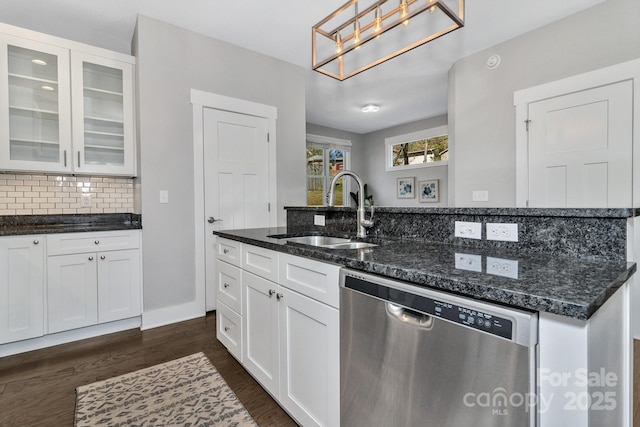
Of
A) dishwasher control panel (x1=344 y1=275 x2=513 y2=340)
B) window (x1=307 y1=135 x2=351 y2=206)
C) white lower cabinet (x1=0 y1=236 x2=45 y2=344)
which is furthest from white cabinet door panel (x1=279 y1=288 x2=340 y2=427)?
window (x1=307 y1=135 x2=351 y2=206)

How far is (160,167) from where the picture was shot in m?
2.69

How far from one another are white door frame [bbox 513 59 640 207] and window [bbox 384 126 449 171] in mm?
2421

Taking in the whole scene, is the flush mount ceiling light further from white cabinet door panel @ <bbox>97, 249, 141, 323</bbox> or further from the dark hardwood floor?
white cabinet door panel @ <bbox>97, 249, 141, 323</bbox>

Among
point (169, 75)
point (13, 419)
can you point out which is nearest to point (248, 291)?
point (13, 419)

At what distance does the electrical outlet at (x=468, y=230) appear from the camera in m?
1.33

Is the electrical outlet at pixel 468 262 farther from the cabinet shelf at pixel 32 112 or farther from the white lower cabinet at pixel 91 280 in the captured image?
the cabinet shelf at pixel 32 112

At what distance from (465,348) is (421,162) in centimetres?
567

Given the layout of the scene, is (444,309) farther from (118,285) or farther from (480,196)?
(480,196)

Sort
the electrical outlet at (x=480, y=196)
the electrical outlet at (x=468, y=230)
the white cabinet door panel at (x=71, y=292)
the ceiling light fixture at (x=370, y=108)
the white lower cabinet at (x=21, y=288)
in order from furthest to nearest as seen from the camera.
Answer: the ceiling light fixture at (x=370, y=108)
the electrical outlet at (x=480, y=196)
the white cabinet door panel at (x=71, y=292)
the white lower cabinet at (x=21, y=288)
the electrical outlet at (x=468, y=230)

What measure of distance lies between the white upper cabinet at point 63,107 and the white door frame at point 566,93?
367cm

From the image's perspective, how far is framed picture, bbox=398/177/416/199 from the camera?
6070mm

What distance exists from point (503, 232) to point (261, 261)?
1.15 meters

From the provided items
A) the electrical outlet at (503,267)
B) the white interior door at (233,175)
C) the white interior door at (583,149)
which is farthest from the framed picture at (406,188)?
the electrical outlet at (503,267)

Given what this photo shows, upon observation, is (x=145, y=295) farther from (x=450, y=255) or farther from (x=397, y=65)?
(x=397, y=65)
